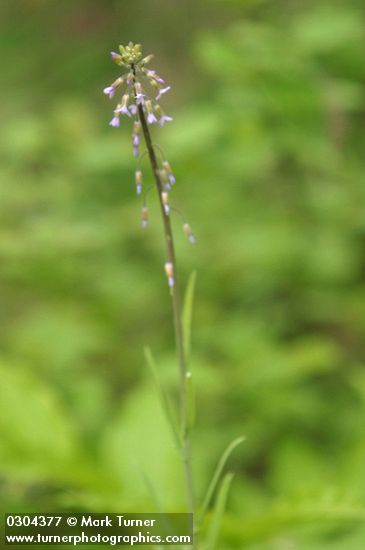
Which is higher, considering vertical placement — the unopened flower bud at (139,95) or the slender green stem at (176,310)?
the unopened flower bud at (139,95)

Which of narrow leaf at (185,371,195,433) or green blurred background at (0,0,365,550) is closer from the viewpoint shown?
narrow leaf at (185,371,195,433)

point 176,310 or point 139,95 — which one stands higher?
point 139,95

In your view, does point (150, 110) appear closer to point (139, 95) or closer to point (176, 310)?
point (139, 95)

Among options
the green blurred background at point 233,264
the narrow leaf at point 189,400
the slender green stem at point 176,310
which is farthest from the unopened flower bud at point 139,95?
the green blurred background at point 233,264

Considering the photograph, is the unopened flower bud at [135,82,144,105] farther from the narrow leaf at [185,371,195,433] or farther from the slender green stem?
the narrow leaf at [185,371,195,433]

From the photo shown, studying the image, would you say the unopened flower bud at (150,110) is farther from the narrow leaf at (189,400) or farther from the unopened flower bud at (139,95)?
the narrow leaf at (189,400)

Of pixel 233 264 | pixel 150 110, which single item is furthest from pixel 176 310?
pixel 233 264

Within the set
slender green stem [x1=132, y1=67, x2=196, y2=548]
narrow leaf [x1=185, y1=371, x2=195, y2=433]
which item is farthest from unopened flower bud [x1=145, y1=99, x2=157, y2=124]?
narrow leaf [x1=185, y1=371, x2=195, y2=433]

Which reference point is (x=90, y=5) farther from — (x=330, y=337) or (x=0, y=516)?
(x=0, y=516)
